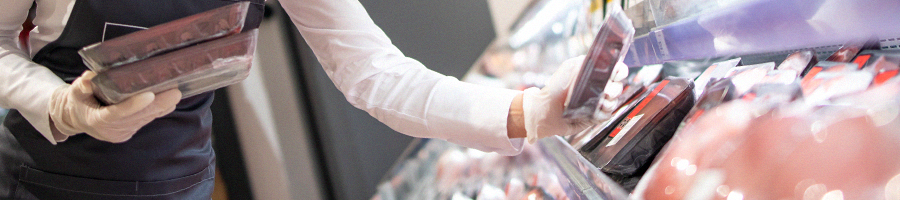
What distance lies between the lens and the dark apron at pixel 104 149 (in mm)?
955

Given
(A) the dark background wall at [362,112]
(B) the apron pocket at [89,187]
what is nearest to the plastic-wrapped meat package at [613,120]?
(B) the apron pocket at [89,187]

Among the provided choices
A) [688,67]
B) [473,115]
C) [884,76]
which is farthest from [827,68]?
[473,115]

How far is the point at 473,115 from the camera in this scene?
0.88 meters

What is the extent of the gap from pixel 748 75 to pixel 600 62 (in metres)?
0.36

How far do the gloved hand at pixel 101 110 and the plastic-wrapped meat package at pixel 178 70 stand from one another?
0.5 inches

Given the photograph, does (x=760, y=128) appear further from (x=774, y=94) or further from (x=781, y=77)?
(x=781, y=77)

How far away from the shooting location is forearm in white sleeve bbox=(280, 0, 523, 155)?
88 centimetres

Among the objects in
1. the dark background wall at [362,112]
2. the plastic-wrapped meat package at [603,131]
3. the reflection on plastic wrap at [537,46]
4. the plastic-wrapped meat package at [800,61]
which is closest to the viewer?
the plastic-wrapped meat package at [800,61]

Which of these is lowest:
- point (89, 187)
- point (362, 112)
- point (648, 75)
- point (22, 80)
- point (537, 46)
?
point (362, 112)

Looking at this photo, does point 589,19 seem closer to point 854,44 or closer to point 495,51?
point 854,44

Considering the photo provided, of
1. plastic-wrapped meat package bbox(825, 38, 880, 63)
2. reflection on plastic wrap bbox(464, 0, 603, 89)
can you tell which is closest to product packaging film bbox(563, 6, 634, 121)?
plastic-wrapped meat package bbox(825, 38, 880, 63)

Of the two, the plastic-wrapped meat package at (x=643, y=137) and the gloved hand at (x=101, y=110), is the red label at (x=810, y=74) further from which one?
the gloved hand at (x=101, y=110)

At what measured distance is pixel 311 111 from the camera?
2.29 metres

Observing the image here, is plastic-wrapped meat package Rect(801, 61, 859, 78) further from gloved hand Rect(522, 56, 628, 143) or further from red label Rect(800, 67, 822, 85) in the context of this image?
gloved hand Rect(522, 56, 628, 143)
